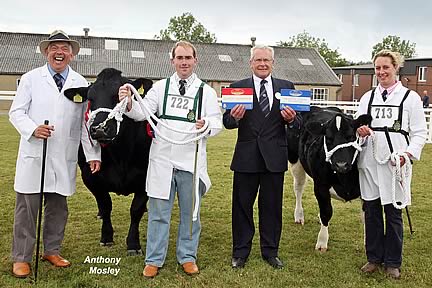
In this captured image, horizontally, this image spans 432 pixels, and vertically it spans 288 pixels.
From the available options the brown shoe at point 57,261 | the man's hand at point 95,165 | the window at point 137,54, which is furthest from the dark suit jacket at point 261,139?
the window at point 137,54

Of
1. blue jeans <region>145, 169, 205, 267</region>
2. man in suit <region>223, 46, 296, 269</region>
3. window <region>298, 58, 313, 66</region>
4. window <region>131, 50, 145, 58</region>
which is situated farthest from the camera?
window <region>298, 58, 313, 66</region>

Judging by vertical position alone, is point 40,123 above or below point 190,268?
above

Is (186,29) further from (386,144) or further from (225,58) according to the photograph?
(386,144)

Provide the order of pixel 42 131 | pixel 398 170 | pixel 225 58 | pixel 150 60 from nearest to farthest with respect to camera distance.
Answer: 1. pixel 42 131
2. pixel 398 170
3. pixel 150 60
4. pixel 225 58

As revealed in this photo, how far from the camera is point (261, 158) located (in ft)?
17.3

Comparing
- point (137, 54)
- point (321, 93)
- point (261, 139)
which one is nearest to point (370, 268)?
point (261, 139)

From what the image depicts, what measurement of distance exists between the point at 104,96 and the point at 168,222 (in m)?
1.38

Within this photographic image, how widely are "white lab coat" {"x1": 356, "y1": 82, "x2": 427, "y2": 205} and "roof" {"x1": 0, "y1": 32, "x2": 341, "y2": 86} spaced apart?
113ft

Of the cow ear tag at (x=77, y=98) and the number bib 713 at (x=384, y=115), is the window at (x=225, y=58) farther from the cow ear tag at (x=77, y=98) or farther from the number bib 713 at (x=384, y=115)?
the cow ear tag at (x=77, y=98)

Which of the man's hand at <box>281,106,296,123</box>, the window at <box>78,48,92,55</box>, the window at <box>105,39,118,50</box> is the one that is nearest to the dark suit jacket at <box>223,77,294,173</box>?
the man's hand at <box>281,106,296,123</box>

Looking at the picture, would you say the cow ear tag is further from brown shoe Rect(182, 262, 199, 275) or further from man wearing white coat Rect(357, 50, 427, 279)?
man wearing white coat Rect(357, 50, 427, 279)

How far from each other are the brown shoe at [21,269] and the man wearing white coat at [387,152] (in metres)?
3.37

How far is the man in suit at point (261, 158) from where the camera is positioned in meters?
5.23

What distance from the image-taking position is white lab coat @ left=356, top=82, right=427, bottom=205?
4988 millimetres
